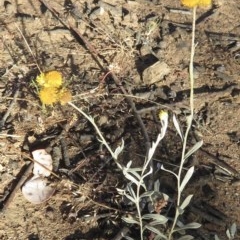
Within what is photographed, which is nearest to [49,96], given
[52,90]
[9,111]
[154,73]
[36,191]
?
[52,90]

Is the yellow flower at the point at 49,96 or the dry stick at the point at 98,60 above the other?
the yellow flower at the point at 49,96

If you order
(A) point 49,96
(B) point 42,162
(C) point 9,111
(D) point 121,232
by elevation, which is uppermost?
(A) point 49,96

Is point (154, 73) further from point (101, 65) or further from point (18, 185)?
point (18, 185)

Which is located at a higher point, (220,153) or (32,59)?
(32,59)

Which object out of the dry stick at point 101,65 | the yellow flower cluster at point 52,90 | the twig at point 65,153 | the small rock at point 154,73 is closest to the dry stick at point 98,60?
the dry stick at point 101,65

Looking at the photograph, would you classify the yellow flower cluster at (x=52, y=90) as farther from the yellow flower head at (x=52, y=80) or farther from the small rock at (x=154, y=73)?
the small rock at (x=154, y=73)

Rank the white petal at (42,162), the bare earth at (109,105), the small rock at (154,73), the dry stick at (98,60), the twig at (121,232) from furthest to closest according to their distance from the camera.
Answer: the small rock at (154,73) → the dry stick at (98,60) → the white petal at (42,162) → the bare earth at (109,105) → the twig at (121,232)

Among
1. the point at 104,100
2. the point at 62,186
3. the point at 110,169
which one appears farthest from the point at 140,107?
the point at 62,186

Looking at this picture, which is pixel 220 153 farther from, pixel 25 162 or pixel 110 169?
pixel 25 162
